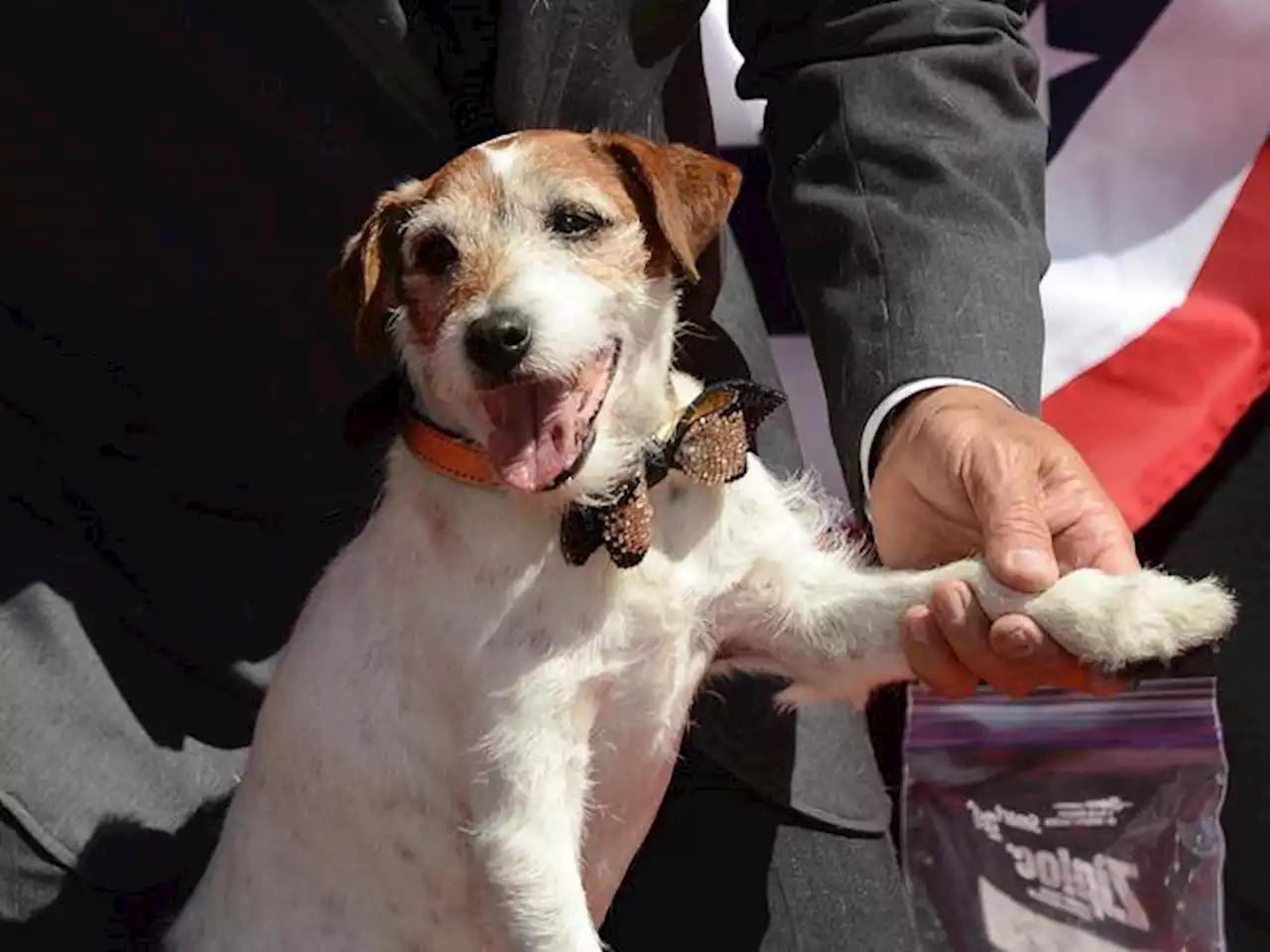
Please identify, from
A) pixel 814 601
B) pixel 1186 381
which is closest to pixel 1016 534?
pixel 814 601

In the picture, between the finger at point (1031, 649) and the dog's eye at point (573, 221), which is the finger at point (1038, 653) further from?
the dog's eye at point (573, 221)

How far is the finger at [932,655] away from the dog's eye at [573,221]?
0.33 m

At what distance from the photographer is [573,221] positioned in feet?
3.53

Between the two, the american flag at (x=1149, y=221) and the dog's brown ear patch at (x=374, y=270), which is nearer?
the dog's brown ear patch at (x=374, y=270)

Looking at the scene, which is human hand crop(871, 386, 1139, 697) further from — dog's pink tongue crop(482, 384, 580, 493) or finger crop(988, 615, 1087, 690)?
dog's pink tongue crop(482, 384, 580, 493)

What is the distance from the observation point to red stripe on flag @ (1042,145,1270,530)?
5.26ft

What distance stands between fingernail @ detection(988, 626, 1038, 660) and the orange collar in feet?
1.07

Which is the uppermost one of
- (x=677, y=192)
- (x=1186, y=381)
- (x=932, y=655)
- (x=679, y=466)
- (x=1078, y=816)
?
(x=677, y=192)

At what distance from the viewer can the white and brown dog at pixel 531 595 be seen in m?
1.03

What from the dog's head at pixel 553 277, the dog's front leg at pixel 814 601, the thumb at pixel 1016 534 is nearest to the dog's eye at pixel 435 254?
the dog's head at pixel 553 277

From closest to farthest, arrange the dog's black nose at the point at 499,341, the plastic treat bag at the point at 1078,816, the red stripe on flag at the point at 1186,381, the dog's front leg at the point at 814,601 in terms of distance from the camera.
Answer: the dog's black nose at the point at 499,341
the dog's front leg at the point at 814,601
the red stripe on flag at the point at 1186,381
the plastic treat bag at the point at 1078,816

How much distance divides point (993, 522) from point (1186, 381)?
691 mm

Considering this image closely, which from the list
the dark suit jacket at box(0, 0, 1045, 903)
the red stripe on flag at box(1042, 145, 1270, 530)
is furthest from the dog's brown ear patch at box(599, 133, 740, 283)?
the red stripe on flag at box(1042, 145, 1270, 530)

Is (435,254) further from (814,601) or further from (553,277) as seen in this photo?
(814,601)
